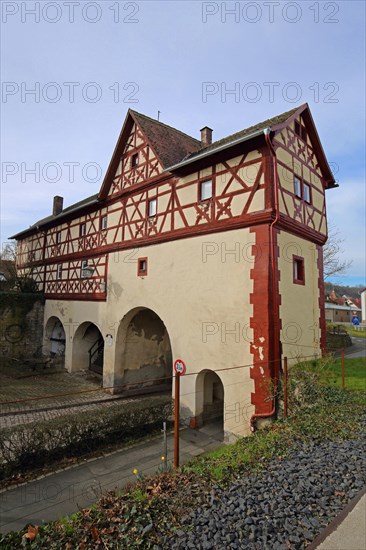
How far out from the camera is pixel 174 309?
1062 cm

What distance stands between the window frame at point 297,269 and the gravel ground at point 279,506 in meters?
5.44

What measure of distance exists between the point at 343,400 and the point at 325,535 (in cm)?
467

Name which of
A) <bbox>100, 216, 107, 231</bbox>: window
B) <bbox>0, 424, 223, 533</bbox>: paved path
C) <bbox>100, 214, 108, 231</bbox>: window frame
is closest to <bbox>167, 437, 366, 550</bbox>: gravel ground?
<bbox>0, 424, 223, 533</bbox>: paved path

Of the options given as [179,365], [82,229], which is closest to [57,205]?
[82,229]

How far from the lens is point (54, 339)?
19.7m

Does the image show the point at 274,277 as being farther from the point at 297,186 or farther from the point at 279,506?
the point at 279,506

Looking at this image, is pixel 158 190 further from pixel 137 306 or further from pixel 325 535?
pixel 325 535

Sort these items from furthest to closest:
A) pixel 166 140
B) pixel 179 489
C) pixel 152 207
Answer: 1. pixel 166 140
2. pixel 152 207
3. pixel 179 489

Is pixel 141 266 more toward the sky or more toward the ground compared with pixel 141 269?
more toward the sky

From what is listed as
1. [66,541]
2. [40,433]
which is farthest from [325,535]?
[40,433]

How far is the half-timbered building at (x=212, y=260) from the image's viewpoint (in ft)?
27.5

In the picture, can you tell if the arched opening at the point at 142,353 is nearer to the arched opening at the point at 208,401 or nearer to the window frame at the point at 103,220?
the arched opening at the point at 208,401

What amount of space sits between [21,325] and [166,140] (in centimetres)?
1408

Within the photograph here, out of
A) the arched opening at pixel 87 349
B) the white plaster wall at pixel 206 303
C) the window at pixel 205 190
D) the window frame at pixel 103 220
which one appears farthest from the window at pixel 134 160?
the arched opening at pixel 87 349
